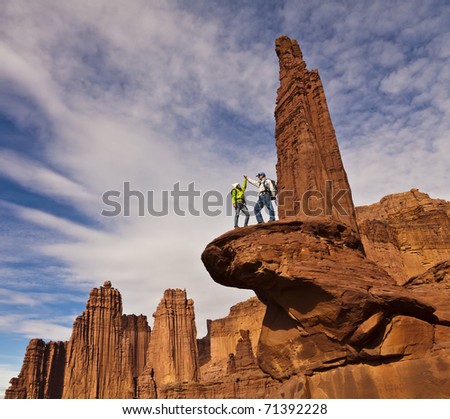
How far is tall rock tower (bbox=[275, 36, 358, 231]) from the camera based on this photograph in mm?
15367

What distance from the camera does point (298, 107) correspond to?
17578 millimetres

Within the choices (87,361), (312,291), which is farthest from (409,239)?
(87,361)

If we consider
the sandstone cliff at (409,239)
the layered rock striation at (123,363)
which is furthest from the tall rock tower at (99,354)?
the sandstone cliff at (409,239)

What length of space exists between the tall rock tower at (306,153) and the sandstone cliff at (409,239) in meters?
27.6

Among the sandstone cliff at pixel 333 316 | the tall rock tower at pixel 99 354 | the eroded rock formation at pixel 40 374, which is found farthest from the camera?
the tall rock tower at pixel 99 354

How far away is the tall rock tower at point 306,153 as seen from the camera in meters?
15.4

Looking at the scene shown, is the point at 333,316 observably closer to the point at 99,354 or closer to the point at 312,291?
the point at 312,291

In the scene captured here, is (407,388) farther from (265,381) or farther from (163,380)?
(163,380)

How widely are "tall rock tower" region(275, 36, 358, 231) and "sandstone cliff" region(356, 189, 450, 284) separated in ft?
90.5

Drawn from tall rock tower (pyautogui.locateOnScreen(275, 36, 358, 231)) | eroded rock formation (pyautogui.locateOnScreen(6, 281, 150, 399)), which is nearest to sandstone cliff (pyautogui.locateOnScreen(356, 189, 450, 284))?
tall rock tower (pyautogui.locateOnScreen(275, 36, 358, 231))

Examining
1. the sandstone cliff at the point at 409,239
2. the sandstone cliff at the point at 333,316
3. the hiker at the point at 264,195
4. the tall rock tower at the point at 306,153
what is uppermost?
the sandstone cliff at the point at 409,239

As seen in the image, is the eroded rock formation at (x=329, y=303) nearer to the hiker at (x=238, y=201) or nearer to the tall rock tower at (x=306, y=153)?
the tall rock tower at (x=306, y=153)

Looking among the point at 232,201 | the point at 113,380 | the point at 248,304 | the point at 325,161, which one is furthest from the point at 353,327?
the point at 248,304
